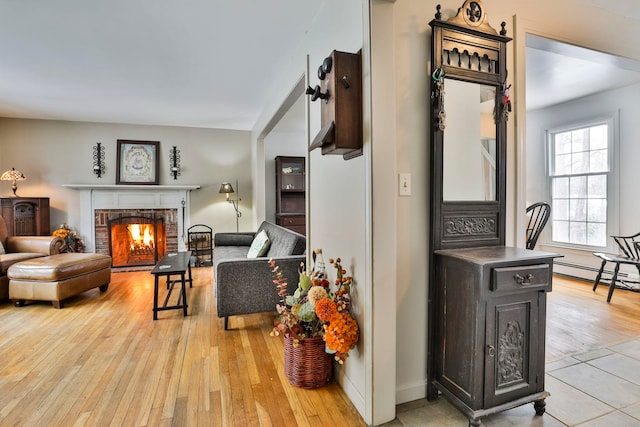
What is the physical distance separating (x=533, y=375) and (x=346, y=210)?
4.38 feet

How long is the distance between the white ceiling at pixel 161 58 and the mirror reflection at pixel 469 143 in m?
0.87

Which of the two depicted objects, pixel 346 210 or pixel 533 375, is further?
pixel 346 210

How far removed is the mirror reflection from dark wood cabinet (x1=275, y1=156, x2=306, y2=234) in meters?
4.22

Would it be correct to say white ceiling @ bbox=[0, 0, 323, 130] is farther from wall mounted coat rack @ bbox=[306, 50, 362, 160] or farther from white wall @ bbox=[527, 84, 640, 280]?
white wall @ bbox=[527, 84, 640, 280]

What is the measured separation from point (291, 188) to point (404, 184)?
4469 millimetres

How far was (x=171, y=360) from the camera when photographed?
2.40 meters

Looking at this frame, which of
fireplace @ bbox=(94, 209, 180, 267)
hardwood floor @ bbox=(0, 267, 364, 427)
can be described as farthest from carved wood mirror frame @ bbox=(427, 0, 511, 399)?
fireplace @ bbox=(94, 209, 180, 267)

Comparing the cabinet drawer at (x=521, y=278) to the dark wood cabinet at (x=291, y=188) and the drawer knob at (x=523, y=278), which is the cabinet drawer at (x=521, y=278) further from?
the dark wood cabinet at (x=291, y=188)

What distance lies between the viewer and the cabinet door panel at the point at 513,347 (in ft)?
5.27

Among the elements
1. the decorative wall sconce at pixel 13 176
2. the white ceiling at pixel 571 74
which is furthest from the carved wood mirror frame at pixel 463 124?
the decorative wall sconce at pixel 13 176

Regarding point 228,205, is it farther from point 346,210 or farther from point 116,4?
point 346,210

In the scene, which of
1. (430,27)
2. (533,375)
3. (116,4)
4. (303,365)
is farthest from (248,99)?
(533,375)

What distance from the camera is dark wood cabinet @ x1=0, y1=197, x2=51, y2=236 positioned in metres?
4.89

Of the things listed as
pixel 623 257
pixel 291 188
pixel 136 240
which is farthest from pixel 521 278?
pixel 136 240
